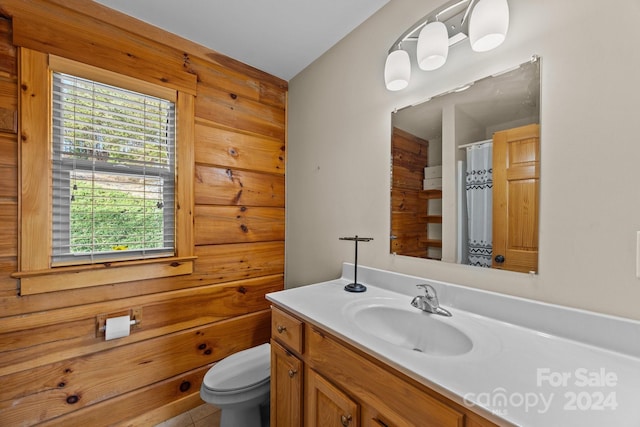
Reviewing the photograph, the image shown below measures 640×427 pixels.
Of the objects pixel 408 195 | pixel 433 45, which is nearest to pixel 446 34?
pixel 433 45

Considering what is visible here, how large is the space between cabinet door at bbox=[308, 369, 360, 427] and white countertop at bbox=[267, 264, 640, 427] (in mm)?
201

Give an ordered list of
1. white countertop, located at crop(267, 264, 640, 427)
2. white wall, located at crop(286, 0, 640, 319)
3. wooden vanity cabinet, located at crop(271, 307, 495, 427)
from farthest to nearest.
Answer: white wall, located at crop(286, 0, 640, 319)
wooden vanity cabinet, located at crop(271, 307, 495, 427)
white countertop, located at crop(267, 264, 640, 427)

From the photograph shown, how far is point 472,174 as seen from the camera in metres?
1.10

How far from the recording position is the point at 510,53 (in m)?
0.99

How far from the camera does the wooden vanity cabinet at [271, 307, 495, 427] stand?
2.14ft

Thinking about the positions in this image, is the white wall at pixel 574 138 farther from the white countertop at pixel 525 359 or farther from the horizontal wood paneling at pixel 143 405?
the horizontal wood paneling at pixel 143 405

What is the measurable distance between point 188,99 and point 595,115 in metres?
1.91

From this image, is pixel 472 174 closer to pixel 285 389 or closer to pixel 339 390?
pixel 339 390

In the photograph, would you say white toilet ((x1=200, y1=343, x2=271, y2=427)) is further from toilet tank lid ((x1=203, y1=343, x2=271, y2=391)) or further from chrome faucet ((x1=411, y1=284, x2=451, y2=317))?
chrome faucet ((x1=411, y1=284, x2=451, y2=317))

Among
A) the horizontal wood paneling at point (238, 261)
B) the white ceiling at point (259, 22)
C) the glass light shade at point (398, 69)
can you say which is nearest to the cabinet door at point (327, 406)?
the horizontal wood paneling at point (238, 261)

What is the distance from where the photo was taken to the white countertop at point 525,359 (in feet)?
1.76

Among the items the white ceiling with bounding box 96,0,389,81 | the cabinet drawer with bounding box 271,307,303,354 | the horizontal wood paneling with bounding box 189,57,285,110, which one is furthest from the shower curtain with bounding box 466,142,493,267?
the horizontal wood paneling with bounding box 189,57,285,110

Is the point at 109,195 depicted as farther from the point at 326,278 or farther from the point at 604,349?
the point at 604,349

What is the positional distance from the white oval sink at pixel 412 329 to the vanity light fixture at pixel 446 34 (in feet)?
3.35
